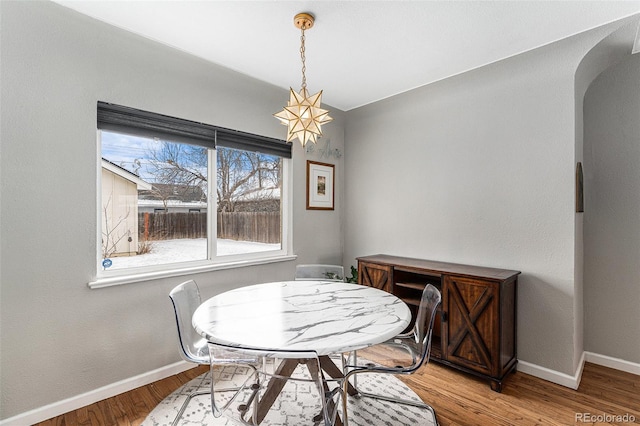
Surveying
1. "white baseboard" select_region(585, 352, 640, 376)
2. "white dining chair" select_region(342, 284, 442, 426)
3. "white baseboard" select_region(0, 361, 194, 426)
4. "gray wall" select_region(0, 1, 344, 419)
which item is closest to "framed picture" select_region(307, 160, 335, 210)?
"gray wall" select_region(0, 1, 344, 419)

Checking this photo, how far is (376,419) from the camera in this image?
2.00m

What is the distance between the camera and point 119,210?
2.37 m

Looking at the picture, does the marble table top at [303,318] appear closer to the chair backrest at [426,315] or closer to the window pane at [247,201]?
the chair backrest at [426,315]

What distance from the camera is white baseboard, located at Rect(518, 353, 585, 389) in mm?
2357

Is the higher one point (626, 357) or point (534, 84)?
point (534, 84)

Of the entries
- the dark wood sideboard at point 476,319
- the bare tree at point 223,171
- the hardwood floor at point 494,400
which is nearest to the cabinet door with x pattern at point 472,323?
the dark wood sideboard at point 476,319

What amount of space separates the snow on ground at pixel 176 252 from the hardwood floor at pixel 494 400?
36.1 inches

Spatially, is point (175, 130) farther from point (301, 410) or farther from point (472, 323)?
point (472, 323)

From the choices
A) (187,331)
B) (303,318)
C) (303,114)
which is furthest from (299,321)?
(303,114)

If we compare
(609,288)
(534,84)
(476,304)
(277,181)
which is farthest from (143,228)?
(609,288)

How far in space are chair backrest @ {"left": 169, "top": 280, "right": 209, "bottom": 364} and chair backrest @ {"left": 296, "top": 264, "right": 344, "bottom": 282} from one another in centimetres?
92

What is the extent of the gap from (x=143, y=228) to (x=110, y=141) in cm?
69

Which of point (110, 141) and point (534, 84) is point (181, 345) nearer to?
point (110, 141)

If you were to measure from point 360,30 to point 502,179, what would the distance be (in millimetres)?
1704
